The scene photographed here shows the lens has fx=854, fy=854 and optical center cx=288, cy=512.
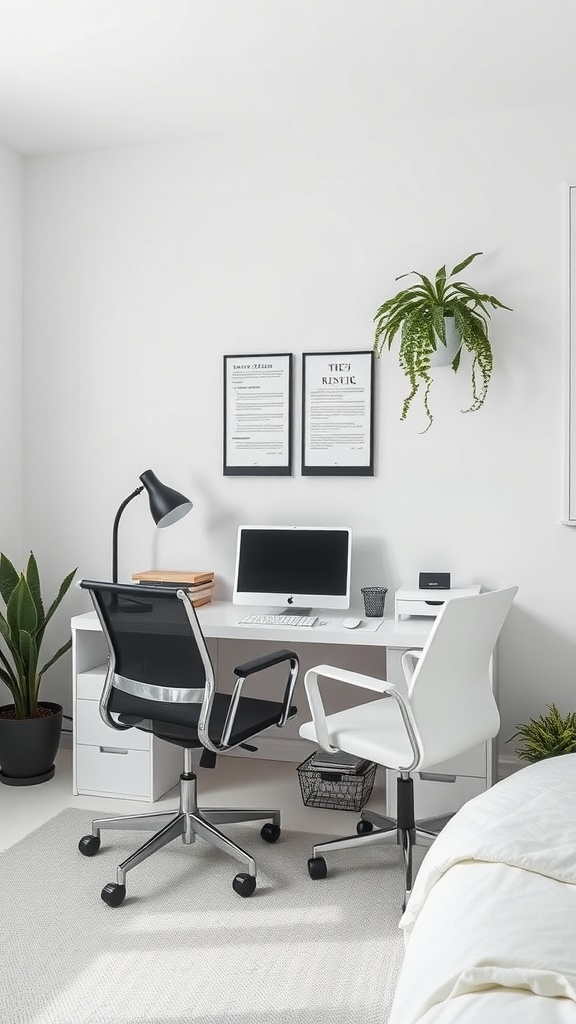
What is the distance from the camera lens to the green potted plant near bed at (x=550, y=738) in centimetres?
308

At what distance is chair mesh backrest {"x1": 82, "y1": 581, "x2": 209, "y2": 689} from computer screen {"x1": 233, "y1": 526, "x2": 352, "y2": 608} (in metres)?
0.85

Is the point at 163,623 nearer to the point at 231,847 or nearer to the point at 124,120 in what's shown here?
the point at 231,847

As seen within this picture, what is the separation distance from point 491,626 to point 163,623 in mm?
998

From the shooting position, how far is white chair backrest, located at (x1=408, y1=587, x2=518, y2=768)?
7.86 ft

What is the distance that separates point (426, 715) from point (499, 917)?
1.12m

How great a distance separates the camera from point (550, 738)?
3092 millimetres

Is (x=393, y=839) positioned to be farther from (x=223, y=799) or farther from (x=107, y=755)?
(x=107, y=755)

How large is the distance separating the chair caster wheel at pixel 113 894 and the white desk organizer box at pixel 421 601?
1.34 meters

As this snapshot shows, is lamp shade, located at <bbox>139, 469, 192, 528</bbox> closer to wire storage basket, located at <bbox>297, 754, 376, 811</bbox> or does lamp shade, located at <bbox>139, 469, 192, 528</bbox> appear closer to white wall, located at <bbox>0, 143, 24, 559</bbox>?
white wall, located at <bbox>0, 143, 24, 559</bbox>

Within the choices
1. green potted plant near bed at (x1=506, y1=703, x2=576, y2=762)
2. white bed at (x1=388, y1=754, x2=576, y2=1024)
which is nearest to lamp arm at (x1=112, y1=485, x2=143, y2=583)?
green potted plant near bed at (x1=506, y1=703, x2=576, y2=762)

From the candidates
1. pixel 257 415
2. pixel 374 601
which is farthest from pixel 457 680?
pixel 257 415

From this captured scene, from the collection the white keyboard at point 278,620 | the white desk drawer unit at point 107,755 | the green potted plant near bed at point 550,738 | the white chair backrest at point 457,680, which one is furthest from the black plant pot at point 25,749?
the green potted plant near bed at point 550,738

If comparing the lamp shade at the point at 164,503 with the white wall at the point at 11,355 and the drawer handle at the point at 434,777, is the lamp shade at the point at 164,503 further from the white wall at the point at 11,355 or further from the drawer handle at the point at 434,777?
the drawer handle at the point at 434,777

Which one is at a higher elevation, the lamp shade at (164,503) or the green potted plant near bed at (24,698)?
the lamp shade at (164,503)
